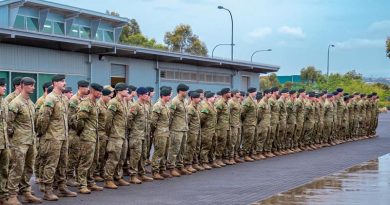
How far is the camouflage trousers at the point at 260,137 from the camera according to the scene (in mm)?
17703

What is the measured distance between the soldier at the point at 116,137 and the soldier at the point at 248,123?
18.2 feet

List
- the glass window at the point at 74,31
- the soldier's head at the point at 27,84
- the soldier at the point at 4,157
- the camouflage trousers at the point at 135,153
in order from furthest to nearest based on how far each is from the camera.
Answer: the glass window at the point at 74,31
the camouflage trousers at the point at 135,153
the soldier's head at the point at 27,84
the soldier at the point at 4,157

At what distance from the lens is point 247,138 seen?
676 inches

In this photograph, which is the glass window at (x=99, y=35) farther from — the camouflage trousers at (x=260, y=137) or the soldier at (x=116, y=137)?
the soldier at (x=116, y=137)

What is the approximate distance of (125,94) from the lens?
12.1 m

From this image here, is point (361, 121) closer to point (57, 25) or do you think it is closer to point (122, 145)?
point (122, 145)

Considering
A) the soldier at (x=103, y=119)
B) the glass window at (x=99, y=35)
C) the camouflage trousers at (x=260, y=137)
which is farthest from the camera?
the glass window at (x=99, y=35)

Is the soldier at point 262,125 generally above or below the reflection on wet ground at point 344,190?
above

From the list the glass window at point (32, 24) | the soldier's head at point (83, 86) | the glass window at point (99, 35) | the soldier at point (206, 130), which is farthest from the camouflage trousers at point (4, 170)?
the glass window at point (99, 35)

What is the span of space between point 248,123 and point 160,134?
4.54 m

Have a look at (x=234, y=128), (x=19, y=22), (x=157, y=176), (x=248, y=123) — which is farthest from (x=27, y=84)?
(x=19, y=22)

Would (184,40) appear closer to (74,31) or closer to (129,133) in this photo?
(74,31)

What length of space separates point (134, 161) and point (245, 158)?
17.7ft

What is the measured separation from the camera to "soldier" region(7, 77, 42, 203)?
9.56 metres
